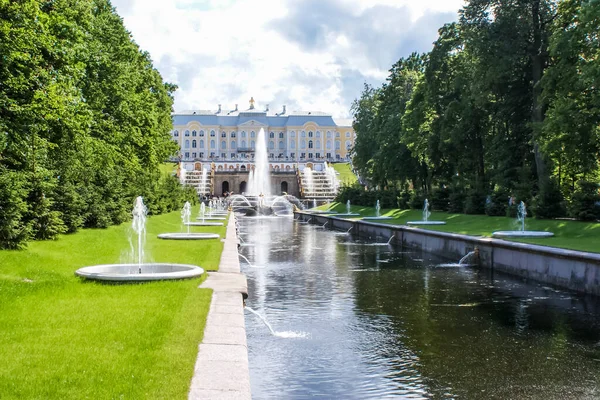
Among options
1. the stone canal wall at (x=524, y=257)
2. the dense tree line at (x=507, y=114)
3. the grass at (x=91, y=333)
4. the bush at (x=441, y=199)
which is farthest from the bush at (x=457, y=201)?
the grass at (x=91, y=333)

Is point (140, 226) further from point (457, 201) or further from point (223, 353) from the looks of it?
point (457, 201)

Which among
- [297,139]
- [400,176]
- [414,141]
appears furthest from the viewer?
[297,139]

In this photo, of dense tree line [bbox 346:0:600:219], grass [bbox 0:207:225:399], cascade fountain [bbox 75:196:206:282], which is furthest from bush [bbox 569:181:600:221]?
grass [bbox 0:207:225:399]

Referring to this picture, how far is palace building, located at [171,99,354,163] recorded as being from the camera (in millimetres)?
129250

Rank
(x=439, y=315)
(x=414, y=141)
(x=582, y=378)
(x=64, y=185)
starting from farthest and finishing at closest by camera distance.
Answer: (x=414, y=141)
(x=64, y=185)
(x=439, y=315)
(x=582, y=378)

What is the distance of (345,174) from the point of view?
328 feet

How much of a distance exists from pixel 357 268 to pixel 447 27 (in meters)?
20.9

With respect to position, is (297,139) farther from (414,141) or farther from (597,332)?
(597,332)

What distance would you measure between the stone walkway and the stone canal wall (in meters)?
7.37

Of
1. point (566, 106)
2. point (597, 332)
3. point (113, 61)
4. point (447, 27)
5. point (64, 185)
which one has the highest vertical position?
point (447, 27)

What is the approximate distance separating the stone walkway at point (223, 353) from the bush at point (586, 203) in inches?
601

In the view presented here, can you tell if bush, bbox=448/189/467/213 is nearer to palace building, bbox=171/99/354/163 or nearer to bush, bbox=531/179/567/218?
bush, bbox=531/179/567/218

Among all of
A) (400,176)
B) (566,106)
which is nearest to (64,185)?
(566,106)

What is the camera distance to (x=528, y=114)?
29.9 meters
